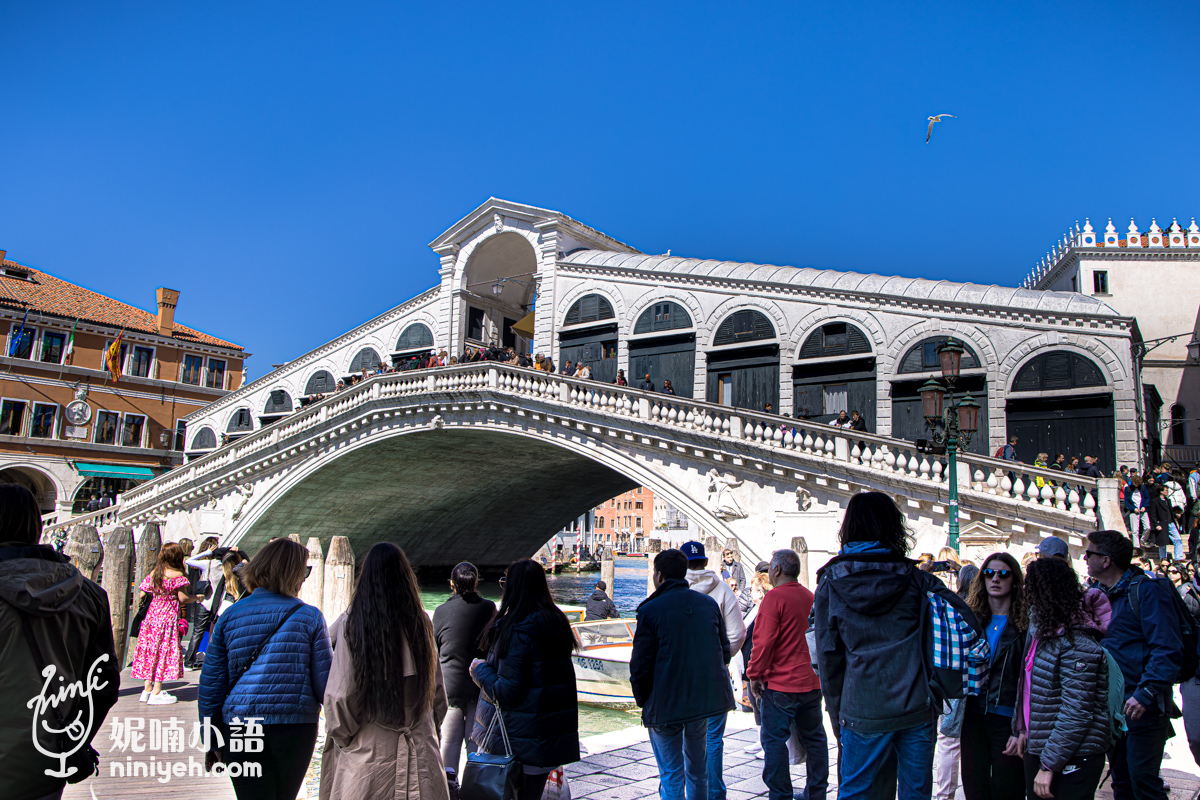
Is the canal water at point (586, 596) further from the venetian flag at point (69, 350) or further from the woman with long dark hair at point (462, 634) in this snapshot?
the venetian flag at point (69, 350)

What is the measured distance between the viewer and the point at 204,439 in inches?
1275

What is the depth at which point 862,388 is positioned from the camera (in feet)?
61.4

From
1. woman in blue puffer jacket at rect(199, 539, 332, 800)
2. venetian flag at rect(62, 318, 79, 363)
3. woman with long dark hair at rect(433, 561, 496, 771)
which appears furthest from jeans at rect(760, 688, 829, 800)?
venetian flag at rect(62, 318, 79, 363)

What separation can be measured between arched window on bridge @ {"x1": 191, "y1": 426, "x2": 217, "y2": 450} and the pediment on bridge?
493 inches

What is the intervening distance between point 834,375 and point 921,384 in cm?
200

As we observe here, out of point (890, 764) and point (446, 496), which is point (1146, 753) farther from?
point (446, 496)

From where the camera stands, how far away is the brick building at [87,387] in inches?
1219

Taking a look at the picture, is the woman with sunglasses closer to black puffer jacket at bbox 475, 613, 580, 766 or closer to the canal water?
black puffer jacket at bbox 475, 613, 580, 766

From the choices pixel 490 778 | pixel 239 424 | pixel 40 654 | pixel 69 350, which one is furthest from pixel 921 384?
pixel 69 350

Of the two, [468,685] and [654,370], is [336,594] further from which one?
[654,370]

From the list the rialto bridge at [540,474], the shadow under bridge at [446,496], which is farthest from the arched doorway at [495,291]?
the rialto bridge at [540,474]

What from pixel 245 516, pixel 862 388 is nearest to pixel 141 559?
pixel 245 516

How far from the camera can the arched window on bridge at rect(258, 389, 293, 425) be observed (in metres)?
30.4

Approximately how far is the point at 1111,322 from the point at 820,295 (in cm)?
599
